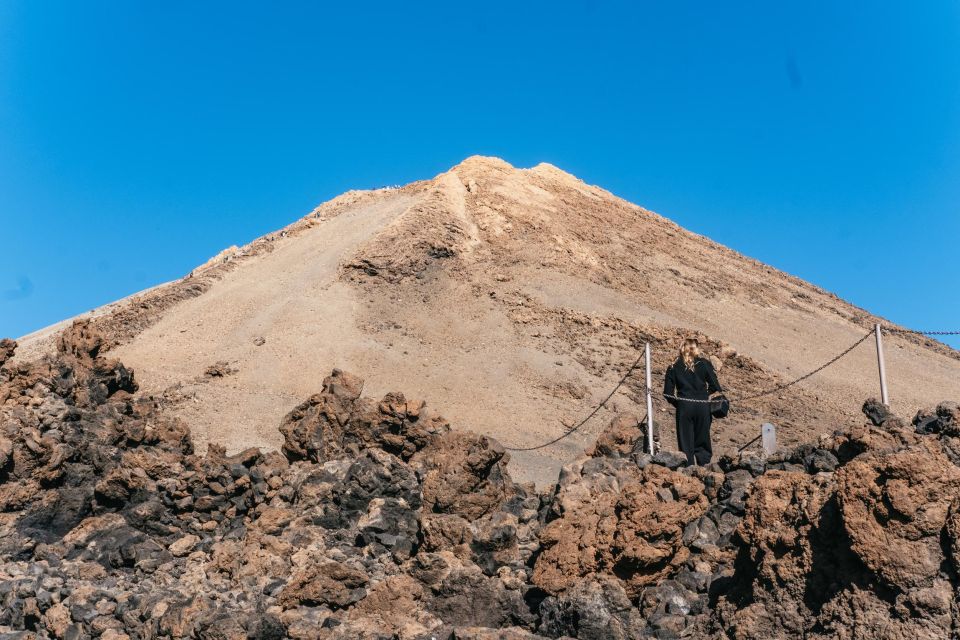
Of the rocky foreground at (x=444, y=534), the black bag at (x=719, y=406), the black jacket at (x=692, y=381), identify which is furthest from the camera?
the black jacket at (x=692, y=381)

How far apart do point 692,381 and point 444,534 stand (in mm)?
3527

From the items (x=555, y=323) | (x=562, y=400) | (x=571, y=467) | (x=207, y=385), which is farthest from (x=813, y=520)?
(x=555, y=323)

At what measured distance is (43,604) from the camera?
8.85 metres

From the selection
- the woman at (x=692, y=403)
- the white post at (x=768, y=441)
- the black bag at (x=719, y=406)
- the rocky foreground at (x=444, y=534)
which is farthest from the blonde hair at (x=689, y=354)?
the rocky foreground at (x=444, y=534)

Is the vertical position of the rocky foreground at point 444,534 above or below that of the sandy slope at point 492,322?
below

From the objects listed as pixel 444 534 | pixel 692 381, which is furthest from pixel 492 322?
pixel 444 534

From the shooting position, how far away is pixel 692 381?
10492mm

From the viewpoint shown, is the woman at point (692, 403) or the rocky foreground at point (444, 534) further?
the woman at point (692, 403)

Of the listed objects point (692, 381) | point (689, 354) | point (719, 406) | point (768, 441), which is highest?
point (689, 354)

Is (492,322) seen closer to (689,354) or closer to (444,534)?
(689,354)

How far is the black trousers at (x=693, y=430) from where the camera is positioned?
10391mm

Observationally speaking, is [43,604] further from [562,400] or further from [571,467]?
[562,400]

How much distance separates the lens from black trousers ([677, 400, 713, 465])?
1039cm

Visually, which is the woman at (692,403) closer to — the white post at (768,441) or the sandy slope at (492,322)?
the white post at (768,441)
